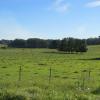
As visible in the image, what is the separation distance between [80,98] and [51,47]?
17999 cm

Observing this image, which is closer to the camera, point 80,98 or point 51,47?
point 80,98

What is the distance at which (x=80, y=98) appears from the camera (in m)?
15.5

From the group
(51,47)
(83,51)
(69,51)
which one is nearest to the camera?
(83,51)

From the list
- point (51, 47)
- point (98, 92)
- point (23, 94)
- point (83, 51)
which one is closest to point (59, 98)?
point (23, 94)

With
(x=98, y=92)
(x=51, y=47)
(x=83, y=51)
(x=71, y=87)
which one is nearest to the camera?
(x=98, y=92)

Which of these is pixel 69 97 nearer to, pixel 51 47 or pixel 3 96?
pixel 3 96

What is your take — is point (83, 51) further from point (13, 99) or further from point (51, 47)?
point (13, 99)

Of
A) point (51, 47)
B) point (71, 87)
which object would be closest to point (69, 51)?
point (51, 47)

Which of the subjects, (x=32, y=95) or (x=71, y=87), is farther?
(x=71, y=87)

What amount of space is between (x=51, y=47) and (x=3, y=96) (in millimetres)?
180171

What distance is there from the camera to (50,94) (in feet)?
51.8

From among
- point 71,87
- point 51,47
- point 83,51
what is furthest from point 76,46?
point 71,87

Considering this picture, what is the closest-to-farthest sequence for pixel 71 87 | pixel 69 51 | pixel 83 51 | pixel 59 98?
1. pixel 59 98
2. pixel 71 87
3. pixel 83 51
4. pixel 69 51

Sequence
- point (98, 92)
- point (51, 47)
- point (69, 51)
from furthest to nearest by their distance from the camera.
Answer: point (51, 47)
point (69, 51)
point (98, 92)
